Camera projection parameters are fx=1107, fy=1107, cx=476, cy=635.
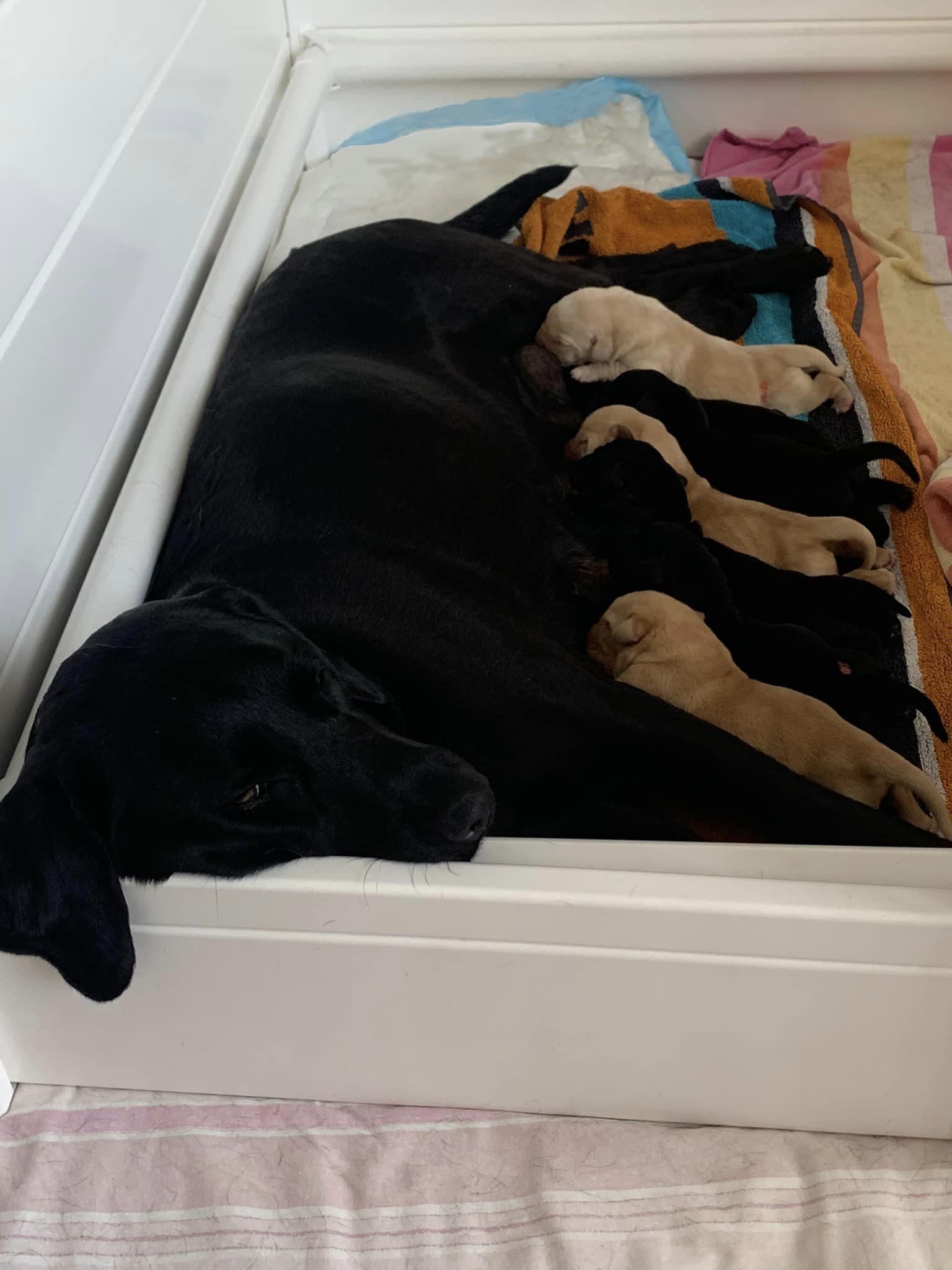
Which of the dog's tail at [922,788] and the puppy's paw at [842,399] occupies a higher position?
the puppy's paw at [842,399]

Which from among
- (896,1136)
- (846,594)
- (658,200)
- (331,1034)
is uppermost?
(658,200)

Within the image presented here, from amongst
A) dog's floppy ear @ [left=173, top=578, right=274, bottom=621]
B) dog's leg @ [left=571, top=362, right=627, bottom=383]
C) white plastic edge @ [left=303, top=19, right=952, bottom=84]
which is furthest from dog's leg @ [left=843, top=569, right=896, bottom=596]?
white plastic edge @ [left=303, top=19, right=952, bottom=84]

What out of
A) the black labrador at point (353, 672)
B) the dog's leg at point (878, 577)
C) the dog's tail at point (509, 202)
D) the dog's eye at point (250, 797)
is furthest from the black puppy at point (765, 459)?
the dog's eye at point (250, 797)

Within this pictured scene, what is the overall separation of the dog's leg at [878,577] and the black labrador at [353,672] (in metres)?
0.42

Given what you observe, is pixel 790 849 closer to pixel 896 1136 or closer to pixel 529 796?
pixel 529 796

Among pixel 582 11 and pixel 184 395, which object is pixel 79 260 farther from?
pixel 582 11

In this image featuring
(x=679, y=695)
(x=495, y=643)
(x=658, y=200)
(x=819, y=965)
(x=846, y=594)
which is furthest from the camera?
(x=658, y=200)

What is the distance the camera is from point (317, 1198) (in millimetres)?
1210

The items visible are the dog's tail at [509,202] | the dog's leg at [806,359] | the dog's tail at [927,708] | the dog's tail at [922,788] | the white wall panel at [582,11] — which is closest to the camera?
the dog's tail at [922,788]

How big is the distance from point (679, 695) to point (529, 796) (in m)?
0.25

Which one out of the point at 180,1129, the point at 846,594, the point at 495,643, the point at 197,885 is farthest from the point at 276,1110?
the point at 846,594

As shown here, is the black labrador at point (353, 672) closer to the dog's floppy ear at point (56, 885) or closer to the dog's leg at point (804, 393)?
the dog's floppy ear at point (56, 885)

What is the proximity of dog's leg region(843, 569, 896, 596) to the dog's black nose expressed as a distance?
0.78 metres

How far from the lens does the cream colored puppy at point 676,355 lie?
1.80 metres
